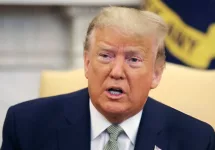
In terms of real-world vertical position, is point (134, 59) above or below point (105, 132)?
above

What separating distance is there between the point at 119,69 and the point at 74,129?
27 centimetres

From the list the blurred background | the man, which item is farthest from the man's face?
the blurred background

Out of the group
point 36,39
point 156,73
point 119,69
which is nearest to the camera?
point 119,69

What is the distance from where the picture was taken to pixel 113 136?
1.41 meters

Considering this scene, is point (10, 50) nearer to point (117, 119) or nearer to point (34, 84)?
point (34, 84)

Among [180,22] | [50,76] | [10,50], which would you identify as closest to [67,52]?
[10,50]

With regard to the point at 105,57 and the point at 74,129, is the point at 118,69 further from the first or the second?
the point at 74,129

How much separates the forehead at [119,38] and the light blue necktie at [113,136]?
0.78 ft

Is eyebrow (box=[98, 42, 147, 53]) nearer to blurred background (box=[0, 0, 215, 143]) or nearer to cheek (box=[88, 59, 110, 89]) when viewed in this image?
cheek (box=[88, 59, 110, 89])

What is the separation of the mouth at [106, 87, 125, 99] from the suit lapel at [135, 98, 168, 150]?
0.20m

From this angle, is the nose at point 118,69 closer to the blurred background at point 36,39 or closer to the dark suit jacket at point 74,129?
the dark suit jacket at point 74,129

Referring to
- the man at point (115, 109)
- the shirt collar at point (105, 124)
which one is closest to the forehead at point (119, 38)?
the man at point (115, 109)

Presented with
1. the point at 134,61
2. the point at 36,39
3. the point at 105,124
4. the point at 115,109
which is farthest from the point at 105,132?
the point at 36,39

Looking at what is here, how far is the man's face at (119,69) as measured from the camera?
1299 millimetres
